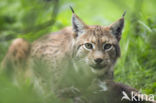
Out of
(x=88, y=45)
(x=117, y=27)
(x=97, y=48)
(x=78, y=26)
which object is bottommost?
(x=97, y=48)

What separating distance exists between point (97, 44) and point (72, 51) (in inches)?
21.1

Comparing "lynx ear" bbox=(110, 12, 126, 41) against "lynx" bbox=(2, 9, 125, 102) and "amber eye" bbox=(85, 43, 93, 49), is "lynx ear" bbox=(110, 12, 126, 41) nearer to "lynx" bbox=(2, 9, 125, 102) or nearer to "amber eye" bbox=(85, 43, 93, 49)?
"lynx" bbox=(2, 9, 125, 102)

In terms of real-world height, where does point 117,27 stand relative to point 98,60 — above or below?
above

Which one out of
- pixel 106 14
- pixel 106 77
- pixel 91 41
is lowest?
pixel 106 77

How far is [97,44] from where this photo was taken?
14.6 ft

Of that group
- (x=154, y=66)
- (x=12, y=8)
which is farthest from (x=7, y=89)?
(x=12, y=8)

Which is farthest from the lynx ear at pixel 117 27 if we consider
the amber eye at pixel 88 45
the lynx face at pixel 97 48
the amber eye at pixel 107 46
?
the amber eye at pixel 88 45

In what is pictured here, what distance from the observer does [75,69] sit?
4777 mm

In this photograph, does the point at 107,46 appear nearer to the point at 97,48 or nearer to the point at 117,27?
the point at 97,48

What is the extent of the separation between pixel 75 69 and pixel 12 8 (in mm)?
2722

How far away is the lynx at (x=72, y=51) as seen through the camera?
4473 millimetres

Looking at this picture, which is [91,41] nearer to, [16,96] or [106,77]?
[106,77]

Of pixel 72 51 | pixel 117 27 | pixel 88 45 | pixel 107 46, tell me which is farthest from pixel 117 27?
pixel 72 51

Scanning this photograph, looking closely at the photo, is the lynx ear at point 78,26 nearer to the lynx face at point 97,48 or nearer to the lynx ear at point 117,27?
the lynx face at point 97,48
